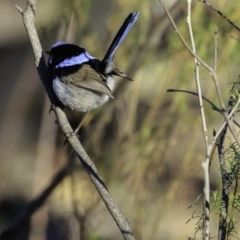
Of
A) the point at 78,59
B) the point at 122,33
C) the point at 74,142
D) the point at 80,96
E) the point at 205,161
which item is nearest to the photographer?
the point at 205,161

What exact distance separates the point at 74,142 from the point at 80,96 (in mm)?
1321

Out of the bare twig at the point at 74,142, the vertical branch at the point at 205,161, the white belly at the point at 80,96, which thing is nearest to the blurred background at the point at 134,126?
the white belly at the point at 80,96

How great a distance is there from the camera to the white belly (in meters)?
3.44

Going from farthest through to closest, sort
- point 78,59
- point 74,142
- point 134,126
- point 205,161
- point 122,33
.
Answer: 1. point 134,126
2. point 78,59
3. point 122,33
4. point 74,142
5. point 205,161

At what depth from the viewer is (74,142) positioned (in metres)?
2.37

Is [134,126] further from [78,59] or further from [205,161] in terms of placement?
[205,161]

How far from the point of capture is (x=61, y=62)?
3.67 m

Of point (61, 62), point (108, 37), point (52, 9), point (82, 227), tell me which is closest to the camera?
point (61, 62)

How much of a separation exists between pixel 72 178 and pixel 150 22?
1.25 meters

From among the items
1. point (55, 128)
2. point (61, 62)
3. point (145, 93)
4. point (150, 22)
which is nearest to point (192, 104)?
point (145, 93)

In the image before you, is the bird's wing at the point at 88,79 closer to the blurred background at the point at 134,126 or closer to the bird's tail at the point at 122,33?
the bird's tail at the point at 122,33

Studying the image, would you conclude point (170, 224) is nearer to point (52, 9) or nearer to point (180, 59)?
point (180, 59)

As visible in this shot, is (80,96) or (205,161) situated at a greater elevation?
(80,96)

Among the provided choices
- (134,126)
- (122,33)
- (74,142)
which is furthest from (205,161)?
(134,126)
